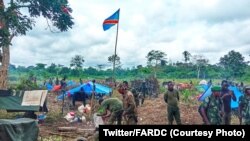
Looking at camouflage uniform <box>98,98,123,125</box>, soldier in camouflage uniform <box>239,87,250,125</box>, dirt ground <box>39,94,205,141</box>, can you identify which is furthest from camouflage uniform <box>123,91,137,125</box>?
soldier in camouflage uniform <box>239,87,250,125</box>

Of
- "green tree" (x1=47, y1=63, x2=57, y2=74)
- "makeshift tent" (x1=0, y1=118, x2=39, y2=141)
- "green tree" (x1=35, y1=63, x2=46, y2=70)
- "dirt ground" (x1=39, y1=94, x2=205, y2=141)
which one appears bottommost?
"dirt ground" (x1=39, y1=94, x2=205, y2=141)

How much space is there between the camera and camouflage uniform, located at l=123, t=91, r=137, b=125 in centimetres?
1077

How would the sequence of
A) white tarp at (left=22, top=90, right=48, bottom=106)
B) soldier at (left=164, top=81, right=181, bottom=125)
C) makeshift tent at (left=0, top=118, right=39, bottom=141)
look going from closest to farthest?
makeshift tent at (left=0, top=118, right=39, bottom=141) < soldier at (left=164, top=81, right=181, bottom=125) < white tarp at (left=22, top=90, right=48, bottom=106)

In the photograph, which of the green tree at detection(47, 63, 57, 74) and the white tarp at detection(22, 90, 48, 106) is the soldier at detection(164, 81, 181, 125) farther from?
the green tree at detection(47, 63, 57, 74)

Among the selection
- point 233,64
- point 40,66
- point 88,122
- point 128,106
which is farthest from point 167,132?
point 40,66

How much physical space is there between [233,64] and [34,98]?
4915cm

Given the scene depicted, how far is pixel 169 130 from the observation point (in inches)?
230

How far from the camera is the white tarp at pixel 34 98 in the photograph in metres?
15.6

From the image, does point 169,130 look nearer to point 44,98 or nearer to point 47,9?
point 44,98

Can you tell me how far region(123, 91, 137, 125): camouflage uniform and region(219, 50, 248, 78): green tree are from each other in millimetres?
42973

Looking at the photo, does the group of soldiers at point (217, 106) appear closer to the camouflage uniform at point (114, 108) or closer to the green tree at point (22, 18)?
the camouflage uniform at point (114, 108)

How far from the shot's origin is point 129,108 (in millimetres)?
10797

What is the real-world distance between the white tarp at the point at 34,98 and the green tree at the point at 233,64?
40.1 meters

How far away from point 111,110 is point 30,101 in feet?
19.6
